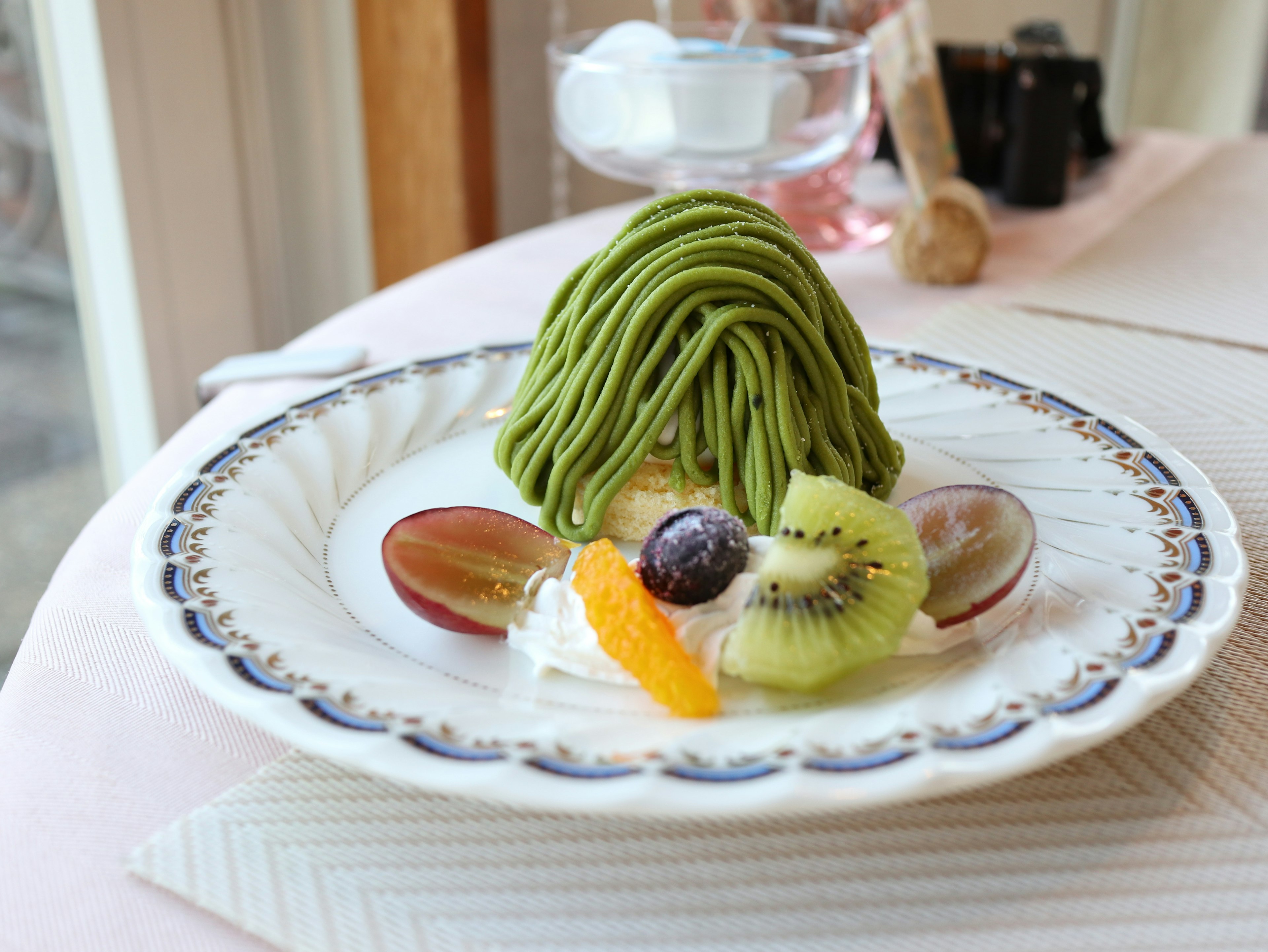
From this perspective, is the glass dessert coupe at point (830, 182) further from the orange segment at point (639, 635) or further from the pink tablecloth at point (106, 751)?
the orange segment at point (639, 635)

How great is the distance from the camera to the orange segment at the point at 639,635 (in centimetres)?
75

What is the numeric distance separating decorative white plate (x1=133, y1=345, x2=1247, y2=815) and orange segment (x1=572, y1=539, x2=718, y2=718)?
0.02 m

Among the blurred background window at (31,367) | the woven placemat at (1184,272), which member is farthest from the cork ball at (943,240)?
the blurred background window at (31,367)

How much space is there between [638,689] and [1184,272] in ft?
4.64

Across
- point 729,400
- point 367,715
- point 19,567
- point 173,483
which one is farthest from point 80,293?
point 367,715

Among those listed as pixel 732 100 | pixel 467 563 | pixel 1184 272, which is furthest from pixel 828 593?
pixel 1184 272

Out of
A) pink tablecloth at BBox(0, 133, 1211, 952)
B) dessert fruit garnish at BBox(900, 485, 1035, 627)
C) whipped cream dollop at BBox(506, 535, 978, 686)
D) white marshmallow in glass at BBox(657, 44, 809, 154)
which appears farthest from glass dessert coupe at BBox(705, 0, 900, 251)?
whipped cream dollop at BBox(506, 535, 978, 686)

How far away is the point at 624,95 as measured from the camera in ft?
5.43

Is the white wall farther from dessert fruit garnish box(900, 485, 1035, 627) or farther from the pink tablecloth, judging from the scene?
dessert fruit garnish box(900, 485, 1035, 627)

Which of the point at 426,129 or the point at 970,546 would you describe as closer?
the point at 970,546

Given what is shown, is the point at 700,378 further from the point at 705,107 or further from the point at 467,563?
the point at 705,107

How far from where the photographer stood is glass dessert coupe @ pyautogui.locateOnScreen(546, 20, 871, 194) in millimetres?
1619

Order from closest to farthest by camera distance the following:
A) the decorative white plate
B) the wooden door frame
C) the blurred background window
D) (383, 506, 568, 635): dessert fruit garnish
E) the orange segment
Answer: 1. the decorative white plate
2. the orange segment
3. (383, 506, 568, 635): dessert fruit garnish
4. the blurred background window
5. the wooden door frame

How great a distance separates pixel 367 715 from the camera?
68cm
